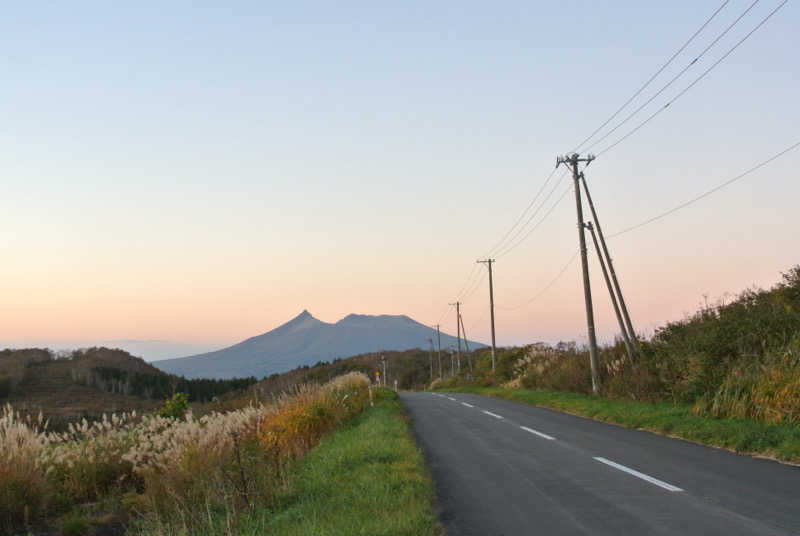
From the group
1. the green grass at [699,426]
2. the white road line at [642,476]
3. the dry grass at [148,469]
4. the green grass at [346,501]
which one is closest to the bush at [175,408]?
the dry grass at [148,469]

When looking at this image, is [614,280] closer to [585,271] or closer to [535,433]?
[585,271]

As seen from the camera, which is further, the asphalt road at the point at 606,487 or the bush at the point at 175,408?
the bush at the point at 175,408

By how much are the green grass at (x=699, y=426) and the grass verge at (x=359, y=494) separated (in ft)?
18.2

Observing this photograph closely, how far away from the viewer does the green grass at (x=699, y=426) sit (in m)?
10.7

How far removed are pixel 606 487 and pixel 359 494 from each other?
323 centimetres

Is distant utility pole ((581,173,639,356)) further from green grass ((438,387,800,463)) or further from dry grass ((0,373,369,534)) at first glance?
dry grass ((0,373,369,534))

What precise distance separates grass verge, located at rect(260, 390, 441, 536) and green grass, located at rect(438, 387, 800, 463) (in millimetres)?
5562

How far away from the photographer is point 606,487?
8531 mm

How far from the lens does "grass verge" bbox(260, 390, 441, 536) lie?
6.59 meters

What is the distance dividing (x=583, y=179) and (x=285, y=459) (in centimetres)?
1874

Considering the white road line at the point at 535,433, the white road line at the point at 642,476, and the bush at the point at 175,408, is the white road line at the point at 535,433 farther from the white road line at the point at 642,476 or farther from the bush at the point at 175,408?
the bush at the point at 175,408

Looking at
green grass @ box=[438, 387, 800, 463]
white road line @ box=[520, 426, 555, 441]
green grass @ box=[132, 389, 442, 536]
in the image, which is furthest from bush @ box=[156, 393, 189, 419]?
green grass @ box=[132, 389, 442, 536]

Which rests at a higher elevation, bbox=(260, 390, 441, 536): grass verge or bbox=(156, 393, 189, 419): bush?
bbox=(156, 393, 189, 419): bush

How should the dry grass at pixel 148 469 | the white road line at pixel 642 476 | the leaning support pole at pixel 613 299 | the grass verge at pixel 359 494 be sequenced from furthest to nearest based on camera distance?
the leaning support pole at pixel 613 299, the dry grass at pixel 148 469, the white road line at pixel 642 476, the grass verge at pixel 359 494
